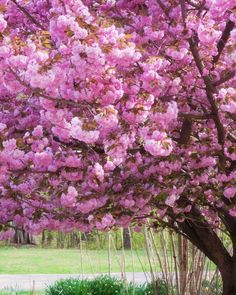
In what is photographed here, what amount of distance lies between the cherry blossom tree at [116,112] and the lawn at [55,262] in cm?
767

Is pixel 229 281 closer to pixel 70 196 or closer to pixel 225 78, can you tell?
pixel 70 196

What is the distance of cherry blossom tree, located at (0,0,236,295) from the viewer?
293 cm

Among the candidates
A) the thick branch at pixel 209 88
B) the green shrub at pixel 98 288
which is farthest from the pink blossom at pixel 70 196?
the green shrub at pixel 98 288

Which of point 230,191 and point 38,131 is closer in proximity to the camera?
point 38,131

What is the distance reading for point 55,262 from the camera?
1586 centimetres

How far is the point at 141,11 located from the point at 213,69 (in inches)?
23.4

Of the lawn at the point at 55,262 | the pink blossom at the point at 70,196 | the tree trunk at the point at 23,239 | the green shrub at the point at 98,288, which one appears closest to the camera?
the pink blossom at the point at 70,196

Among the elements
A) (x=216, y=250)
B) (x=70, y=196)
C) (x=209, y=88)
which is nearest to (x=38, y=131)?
(x=70, y=196)

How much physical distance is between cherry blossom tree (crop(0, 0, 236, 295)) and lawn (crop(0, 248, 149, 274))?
25.2 feet

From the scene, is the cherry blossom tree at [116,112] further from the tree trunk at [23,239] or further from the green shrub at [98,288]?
the tree trunk at [23,239]

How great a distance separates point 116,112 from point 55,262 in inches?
529

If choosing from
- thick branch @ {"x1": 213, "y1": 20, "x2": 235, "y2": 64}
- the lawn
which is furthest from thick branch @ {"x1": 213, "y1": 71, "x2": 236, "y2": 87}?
the lawn

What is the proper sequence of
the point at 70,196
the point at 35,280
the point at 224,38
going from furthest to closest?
the point at 35,280, the point at 224,38, the point at 70,196

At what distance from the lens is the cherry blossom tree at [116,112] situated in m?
2.93
